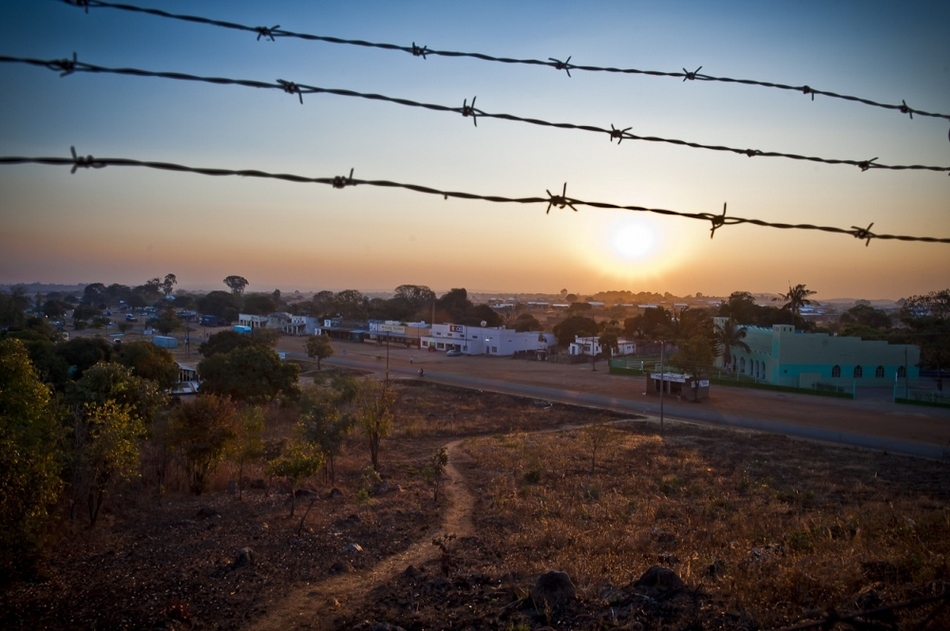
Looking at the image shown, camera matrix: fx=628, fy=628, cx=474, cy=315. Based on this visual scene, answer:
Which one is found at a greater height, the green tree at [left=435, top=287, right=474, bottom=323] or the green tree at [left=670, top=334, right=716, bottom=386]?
the green tree at [left=435, top=287, right=474, bottom=323]

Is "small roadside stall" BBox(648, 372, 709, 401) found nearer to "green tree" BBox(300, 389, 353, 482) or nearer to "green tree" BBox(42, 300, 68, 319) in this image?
"green tree" BBox(300, 389, 353, 482)

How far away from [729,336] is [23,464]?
43.7 meters

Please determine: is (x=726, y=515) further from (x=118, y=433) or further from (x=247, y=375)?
(x=247, y=375)

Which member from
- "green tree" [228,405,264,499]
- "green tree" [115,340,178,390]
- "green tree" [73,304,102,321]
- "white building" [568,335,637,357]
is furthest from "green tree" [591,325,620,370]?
"green tree" [73,304,102,321]

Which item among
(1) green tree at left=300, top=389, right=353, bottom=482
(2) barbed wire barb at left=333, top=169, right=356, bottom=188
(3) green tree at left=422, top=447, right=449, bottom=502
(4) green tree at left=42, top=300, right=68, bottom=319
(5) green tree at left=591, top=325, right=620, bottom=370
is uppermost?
(2) barbed wire barb at left=333, top=169, right=356, bottom=188

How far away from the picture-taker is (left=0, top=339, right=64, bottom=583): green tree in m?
8.81

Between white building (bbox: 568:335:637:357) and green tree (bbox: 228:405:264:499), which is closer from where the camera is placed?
green tree (bbox: 228:405:264:499)

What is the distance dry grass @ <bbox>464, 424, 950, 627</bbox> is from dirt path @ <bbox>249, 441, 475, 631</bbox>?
1197mm

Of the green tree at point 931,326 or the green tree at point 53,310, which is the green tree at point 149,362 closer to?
the green tree at point 931,326

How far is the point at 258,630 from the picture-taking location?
723cm

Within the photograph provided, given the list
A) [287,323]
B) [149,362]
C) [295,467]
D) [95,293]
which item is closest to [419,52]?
[295,467]

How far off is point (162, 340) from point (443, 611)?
185 ft

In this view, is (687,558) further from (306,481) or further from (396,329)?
(396,329)

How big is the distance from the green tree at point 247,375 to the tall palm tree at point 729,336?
30484 mm
